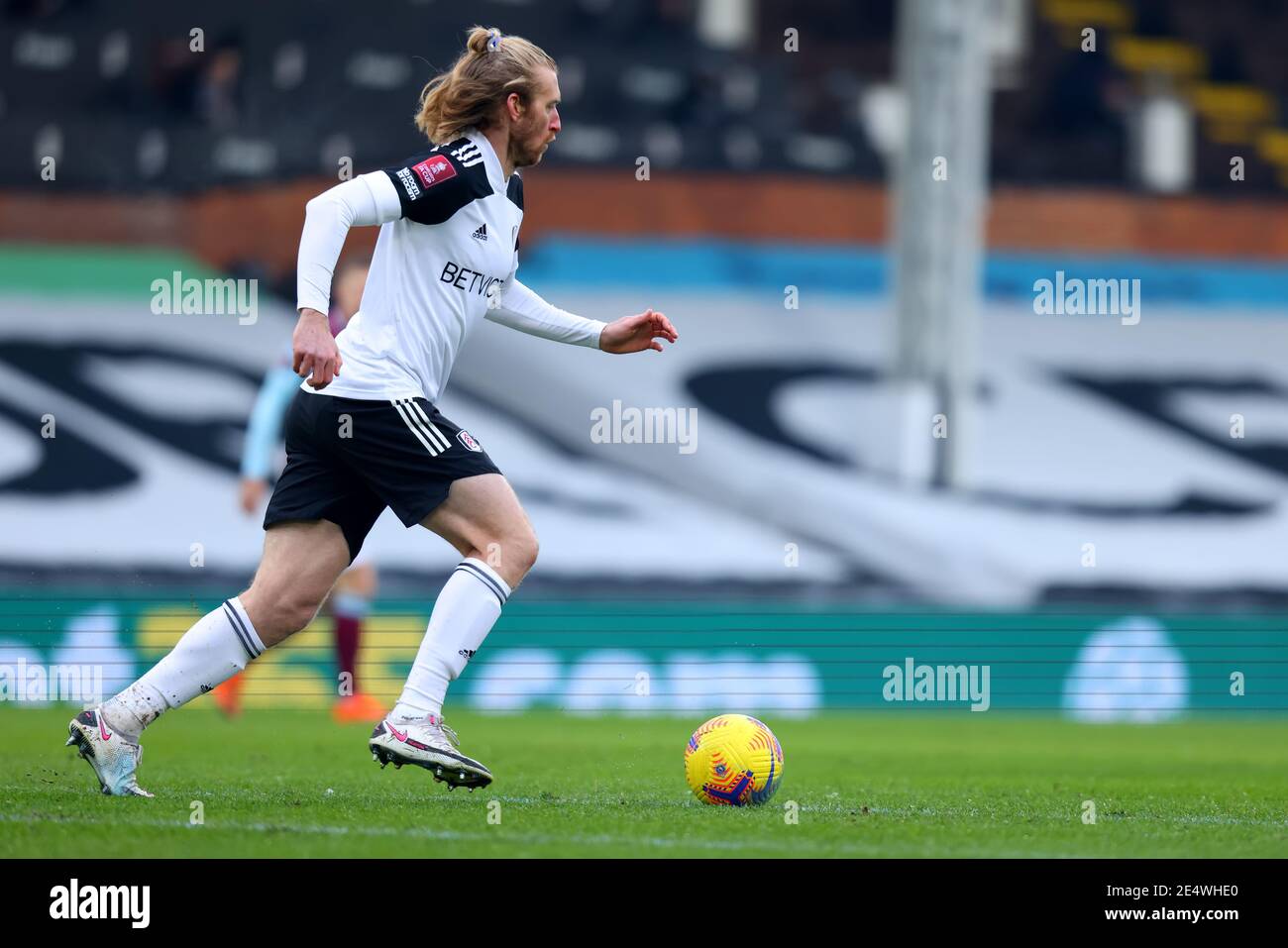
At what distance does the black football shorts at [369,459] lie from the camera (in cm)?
582

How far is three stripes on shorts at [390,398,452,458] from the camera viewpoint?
5812 millimetres

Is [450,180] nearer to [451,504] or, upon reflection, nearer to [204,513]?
[451,504]

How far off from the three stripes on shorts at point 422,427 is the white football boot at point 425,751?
2.67ft

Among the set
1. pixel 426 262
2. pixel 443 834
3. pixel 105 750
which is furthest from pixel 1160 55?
pixel 443 834

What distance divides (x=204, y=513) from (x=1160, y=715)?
8.11 m

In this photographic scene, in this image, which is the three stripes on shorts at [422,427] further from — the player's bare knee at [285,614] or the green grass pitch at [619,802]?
the green grass pitch at [619,802]

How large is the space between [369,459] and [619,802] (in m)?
1.38

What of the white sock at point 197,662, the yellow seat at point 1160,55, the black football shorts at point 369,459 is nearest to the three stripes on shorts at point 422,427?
the black football shorts at point 369,459

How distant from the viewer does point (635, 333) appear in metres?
6.43

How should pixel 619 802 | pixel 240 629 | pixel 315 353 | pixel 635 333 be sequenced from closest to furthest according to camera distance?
pixel 315 353, pixel 240 629, pixel 619 802, pixel 635 333

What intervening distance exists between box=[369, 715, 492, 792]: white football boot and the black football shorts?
24.4 inches

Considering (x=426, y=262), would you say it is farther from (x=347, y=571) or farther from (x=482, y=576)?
(x=347, y=571)

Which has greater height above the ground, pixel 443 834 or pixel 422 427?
pixel 422 427

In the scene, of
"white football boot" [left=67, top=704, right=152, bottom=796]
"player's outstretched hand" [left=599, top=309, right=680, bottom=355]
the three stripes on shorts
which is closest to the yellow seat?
"player's outstretched hand" [left=599, top=309, right=680, bottom=355]
